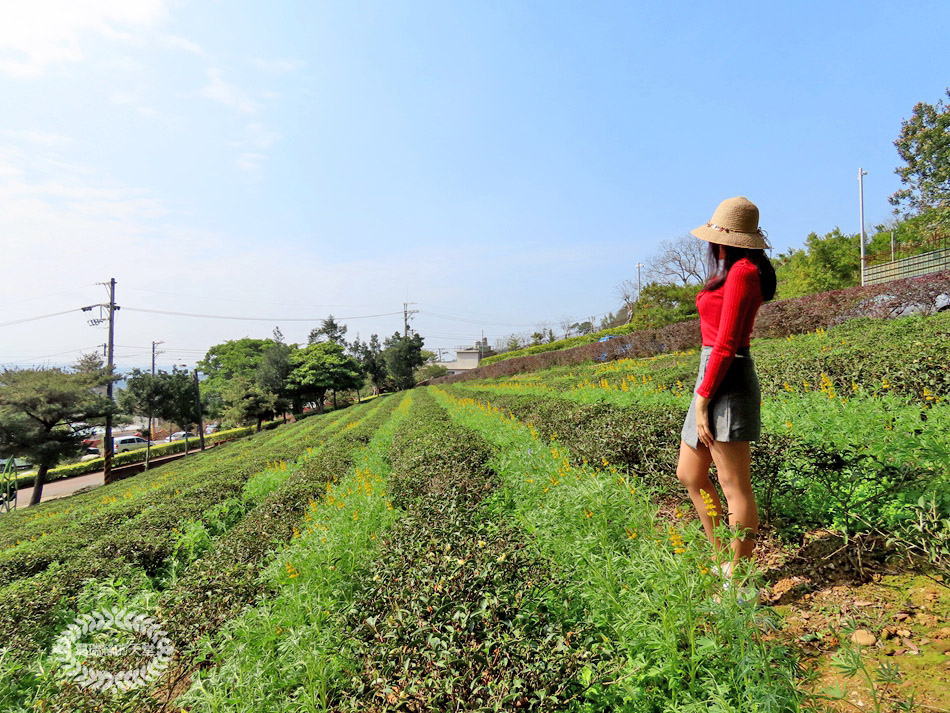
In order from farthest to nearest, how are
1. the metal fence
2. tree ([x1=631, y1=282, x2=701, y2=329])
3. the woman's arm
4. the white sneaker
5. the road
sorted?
the road
tree ([x1=631, y1=282, x2=701, y2=329])
the metal fence
the woman's arm
the white sneaker

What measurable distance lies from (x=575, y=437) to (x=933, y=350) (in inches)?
Answer: 125

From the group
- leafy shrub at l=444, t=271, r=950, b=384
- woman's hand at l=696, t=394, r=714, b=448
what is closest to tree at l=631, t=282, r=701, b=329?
leafy shrub at l=444, t=271, r=950, b=384

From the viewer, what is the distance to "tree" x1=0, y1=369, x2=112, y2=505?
17266mm

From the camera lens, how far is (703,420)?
78.8 inches

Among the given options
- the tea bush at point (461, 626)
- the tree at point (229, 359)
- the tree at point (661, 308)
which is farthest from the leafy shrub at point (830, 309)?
the tree at point (229, 359)

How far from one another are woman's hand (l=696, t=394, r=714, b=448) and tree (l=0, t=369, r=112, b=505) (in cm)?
2445

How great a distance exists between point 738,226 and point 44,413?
25.1m

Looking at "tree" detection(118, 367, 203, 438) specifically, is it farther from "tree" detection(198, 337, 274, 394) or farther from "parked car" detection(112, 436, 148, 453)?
"tree" detection(198, 337, 274, 394)

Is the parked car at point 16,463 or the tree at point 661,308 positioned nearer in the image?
the tree at point 661,308

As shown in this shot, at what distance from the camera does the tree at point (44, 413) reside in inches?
680

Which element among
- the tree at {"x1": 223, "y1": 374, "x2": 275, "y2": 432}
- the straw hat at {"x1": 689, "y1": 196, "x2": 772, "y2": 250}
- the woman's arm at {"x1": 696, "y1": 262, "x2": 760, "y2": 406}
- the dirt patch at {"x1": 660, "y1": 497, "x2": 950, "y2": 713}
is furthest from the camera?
the tree at {"x1": 223, "y1": 374, "x2": 275, "y2": 432}

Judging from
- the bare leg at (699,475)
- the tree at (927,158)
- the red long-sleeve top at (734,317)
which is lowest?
the bare leg at (699,475)

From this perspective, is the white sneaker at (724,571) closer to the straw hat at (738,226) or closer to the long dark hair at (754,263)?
the long dark hair at (754,263)

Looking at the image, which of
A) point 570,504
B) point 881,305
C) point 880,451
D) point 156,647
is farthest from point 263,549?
point 881,305
